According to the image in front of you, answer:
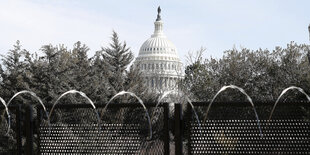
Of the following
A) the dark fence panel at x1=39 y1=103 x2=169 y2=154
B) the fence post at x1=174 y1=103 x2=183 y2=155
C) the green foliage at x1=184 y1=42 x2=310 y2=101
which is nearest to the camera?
the fence post at x1=174 y1=103 x2=183 y2=155

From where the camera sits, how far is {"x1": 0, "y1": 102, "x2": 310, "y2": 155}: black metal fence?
6.61 m

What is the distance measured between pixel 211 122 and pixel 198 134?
9.8 inches

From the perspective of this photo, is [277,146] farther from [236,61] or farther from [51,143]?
[236,61]

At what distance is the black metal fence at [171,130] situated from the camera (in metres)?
6.61

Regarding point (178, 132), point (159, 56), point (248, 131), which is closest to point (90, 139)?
point (178, 132)

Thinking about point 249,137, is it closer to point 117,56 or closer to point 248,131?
point 248,131

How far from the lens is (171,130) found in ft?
22.3

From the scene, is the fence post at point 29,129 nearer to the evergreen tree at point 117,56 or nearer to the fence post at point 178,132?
the fence post at point 178,132

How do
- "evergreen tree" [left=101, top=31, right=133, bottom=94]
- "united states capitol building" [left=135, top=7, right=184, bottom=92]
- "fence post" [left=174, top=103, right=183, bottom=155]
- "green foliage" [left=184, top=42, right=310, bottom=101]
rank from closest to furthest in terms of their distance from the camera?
"fence post" [left=174, top=103, right=183, bottom=155]
"green foliage" [left=184, top=42, right=310, bottom=101]
"evergreen tree" [left=101, top=31, right=133, bottom=94]
"united states capitol building" [left=135, top=7, right=184, bottom=92]

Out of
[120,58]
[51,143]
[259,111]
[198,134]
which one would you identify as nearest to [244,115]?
[259,111]

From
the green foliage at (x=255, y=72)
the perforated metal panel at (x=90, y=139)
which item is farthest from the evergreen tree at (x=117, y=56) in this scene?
the perforated metal panel at (x=90, y=139)

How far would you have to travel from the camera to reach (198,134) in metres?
6.82

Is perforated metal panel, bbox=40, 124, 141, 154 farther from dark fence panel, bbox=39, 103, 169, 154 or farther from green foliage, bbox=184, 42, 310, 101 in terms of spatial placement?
green foliage, bbox=184, 42, 310, 101

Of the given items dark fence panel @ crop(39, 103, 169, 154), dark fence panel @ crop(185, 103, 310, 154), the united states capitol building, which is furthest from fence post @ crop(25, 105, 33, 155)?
the united states capitol building
